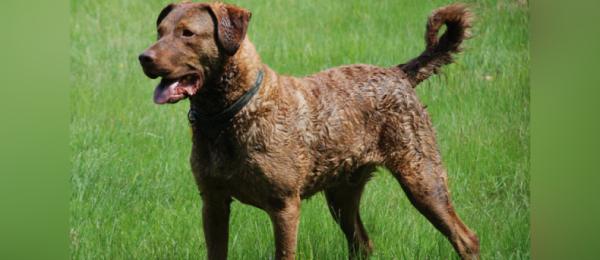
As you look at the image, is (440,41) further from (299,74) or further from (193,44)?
(193,44)

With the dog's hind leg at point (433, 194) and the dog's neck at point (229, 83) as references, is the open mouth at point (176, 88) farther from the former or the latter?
the dog's hind leg at point (433, 194)

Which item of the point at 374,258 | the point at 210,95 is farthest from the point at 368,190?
the point at 210,95

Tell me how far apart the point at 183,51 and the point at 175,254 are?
1.15 metres

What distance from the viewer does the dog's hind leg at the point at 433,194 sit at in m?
3.59

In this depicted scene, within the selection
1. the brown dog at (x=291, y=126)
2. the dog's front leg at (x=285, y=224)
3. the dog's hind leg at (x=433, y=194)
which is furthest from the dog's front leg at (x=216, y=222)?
the dog's hind leg at (x=433, y=194)

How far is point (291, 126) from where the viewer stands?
3311 mm

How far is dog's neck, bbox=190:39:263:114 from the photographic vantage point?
316cm

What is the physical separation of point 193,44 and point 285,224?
0.76m

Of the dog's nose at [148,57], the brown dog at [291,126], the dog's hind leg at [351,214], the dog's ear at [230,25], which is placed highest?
the dog's ear at [230,25]

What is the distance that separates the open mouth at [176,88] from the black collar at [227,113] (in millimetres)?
156

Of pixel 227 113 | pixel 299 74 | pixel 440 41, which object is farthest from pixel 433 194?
pixel 227 113

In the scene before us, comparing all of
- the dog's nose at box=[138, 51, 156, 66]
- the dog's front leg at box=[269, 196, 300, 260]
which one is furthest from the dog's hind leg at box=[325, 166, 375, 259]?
the dog's nose at box=[138, 51, 156, 66]

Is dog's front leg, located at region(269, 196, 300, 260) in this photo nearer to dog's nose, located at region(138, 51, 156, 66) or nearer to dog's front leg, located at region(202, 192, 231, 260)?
dog's front leg, located at region(202, 192, 231, 260)
